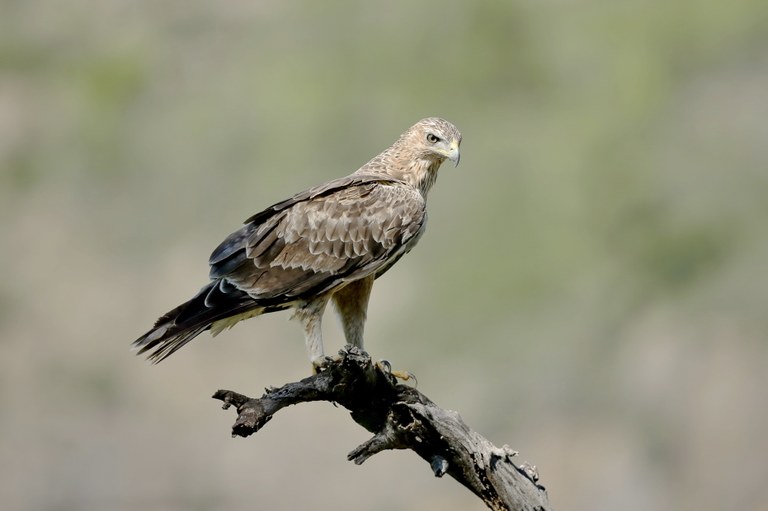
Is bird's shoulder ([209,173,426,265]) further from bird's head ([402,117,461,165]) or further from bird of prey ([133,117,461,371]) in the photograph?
bird's head ([402,117,461,165])

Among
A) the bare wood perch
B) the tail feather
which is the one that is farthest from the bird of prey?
the bare wood perch

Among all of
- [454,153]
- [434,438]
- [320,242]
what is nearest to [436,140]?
[454,153]

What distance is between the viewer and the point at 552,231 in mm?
21078

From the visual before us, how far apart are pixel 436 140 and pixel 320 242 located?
3.85 feet

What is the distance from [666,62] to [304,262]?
648 inches

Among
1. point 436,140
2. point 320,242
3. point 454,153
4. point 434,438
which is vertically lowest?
point 434,438

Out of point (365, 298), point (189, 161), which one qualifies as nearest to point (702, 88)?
point (189, 161)

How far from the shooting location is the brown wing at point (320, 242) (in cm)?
758

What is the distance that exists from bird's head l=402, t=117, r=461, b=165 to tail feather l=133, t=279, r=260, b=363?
169 cm

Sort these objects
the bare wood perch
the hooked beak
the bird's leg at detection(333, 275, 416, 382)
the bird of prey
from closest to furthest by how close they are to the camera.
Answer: the bare wood perch, the bird of prey, the bird's leg at detection(333, 275, 416, 382), the hooked beak

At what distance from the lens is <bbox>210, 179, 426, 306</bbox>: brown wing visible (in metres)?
7.58

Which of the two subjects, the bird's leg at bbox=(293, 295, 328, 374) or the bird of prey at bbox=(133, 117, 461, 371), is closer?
the bird of prey at bbox=(133, 117, 461, 371)

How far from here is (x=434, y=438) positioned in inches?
264

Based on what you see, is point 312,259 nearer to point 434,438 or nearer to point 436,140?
point 436,140
